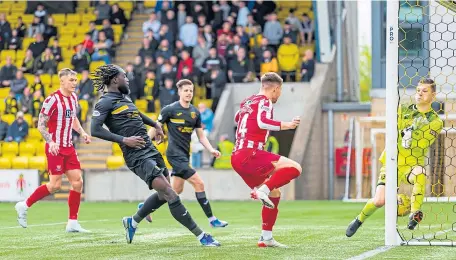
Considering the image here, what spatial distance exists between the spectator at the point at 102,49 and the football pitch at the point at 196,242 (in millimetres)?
11356

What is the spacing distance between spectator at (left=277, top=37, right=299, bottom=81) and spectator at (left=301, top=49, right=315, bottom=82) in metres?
0.31

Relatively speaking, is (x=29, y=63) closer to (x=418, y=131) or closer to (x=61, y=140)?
(x=61, y=140)

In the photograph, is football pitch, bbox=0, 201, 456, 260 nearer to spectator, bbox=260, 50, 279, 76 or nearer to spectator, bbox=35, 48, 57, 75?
spectator, bbox=260, 50, 279, 76

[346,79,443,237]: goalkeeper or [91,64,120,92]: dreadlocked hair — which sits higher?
[91,64,120,92]: dreadlocked hair

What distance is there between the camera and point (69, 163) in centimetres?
1312

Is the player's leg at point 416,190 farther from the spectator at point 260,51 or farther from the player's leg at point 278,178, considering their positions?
the spectator at point 260,51

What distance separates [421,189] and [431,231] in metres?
0.93

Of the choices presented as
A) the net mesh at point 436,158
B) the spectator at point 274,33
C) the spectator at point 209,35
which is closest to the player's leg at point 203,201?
the net mesh at point 436,158

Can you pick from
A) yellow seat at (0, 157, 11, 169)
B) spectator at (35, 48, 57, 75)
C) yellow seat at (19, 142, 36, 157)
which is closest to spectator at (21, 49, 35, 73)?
spectator at (35, 48, 57, 75)

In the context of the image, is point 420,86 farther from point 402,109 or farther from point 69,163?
point 69,163

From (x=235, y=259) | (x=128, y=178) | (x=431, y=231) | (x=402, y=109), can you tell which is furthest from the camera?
(x=128, y=178)

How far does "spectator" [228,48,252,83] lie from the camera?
26.3 metres

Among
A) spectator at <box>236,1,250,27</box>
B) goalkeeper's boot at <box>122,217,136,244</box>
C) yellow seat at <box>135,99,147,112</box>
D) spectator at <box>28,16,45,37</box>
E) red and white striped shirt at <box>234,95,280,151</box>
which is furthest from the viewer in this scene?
spectator at <box>28,16,45,37</box>

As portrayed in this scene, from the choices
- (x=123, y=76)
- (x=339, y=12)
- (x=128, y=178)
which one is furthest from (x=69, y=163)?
(x=339, y=12)
